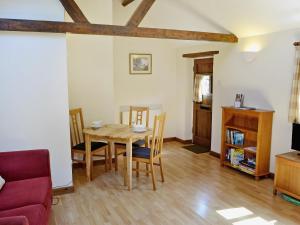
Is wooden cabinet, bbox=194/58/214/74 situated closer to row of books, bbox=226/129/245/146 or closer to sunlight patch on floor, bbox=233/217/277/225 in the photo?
row of books, bbox=226/129/245/146

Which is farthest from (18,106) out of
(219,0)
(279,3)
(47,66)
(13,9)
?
(279,3)

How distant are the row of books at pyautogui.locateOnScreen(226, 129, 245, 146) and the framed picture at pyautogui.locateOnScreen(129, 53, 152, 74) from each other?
2.21m

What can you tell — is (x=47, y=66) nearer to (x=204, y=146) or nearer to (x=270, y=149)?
(x=270, y=149)

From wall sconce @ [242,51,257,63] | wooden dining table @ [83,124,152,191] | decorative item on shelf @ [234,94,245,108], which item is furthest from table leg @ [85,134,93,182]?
wall sconce @ [242,51,257,63]

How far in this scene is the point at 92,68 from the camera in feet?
14.7

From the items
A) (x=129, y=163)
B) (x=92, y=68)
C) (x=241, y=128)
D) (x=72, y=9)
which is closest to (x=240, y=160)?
(x=241, y=128)

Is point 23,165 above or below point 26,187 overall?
above

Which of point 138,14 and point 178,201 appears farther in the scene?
point 138,14

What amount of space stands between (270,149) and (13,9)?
12.8 ft

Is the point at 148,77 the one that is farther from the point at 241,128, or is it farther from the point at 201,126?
the point at 241,128

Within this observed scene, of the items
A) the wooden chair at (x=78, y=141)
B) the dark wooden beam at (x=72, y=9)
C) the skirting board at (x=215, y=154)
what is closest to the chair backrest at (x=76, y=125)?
the wooden chair at (x=78, y=141)

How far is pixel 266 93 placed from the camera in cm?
408

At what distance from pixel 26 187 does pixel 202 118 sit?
4.06 meters

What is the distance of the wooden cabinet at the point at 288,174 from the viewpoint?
10.7 feet
